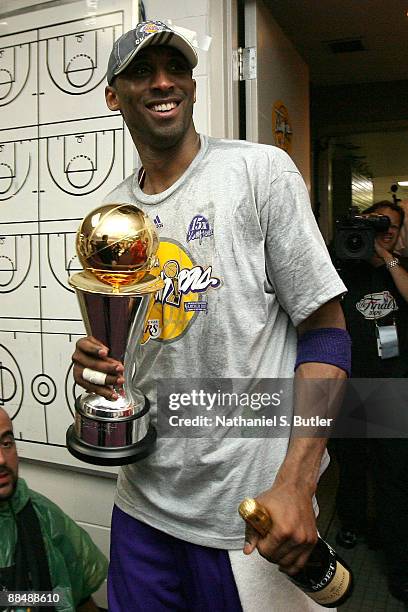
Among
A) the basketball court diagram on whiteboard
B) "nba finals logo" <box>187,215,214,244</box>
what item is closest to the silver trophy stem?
"nba finals logo" <box>187,215,214,244</box>

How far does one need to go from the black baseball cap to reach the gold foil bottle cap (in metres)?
0.64

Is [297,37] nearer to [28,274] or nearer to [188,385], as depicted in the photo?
[28,274]

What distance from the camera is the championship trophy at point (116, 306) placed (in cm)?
80

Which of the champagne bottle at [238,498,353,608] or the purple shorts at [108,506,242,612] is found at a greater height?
the champagne bottle at [238,498,353,608]

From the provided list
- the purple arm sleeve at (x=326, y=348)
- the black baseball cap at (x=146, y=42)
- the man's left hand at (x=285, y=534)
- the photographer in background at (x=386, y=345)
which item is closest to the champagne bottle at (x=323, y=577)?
the man's left hand at (x=285, y=534)

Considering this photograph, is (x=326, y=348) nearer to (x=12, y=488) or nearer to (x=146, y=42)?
(x=146, y=42)

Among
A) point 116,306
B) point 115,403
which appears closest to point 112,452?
point 115,403

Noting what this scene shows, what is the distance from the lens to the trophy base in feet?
2.69

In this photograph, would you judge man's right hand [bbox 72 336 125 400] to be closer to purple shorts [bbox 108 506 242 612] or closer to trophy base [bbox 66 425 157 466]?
trophy base [bbox 66 425 157 466]

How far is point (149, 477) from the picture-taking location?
3.01 ft

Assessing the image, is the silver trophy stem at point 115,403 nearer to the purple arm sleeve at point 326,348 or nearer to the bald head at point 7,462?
the purple arm sleeve at point 326,348

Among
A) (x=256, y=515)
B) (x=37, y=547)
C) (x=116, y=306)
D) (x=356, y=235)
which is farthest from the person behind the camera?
Answer: (x=356, y=235)

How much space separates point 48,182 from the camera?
5.58 feet

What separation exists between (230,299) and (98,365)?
0.68 feet
